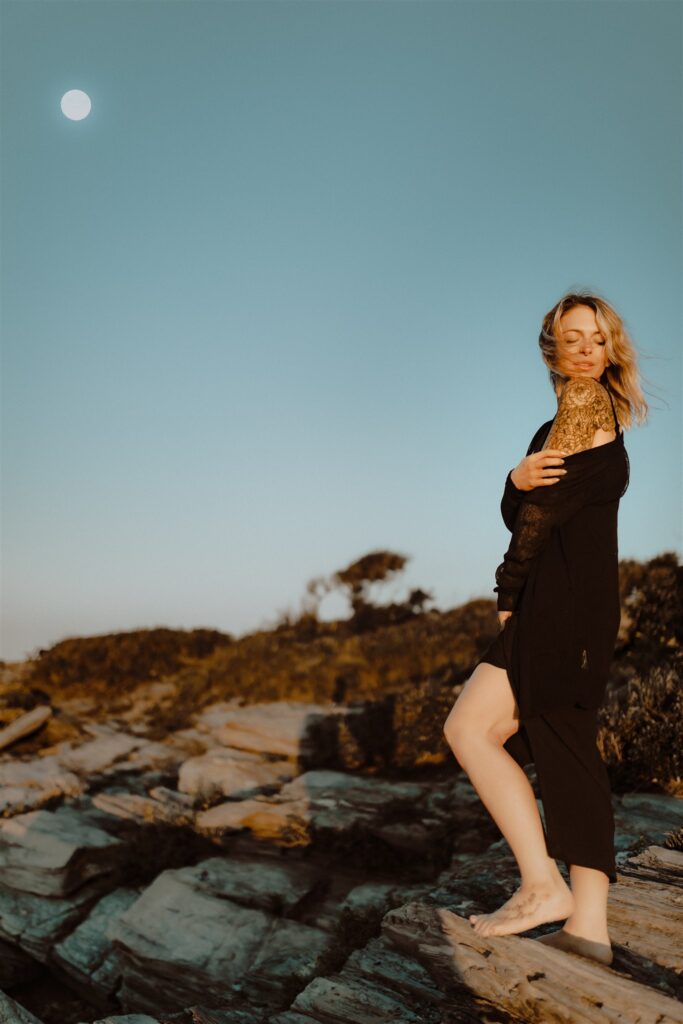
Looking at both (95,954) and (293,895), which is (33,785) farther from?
(293,895)

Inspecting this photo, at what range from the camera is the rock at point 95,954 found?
6.36 meters

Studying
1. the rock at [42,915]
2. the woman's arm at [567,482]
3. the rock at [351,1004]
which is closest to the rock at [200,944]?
the rock at [42,915]

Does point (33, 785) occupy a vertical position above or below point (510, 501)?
below

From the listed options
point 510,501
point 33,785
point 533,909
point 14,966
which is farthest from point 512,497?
point 33,785

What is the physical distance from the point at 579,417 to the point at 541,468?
0.25 meters

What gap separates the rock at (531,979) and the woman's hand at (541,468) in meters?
1.77

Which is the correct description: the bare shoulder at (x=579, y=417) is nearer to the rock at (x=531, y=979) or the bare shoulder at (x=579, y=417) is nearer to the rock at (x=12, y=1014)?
the rock at (x=531, y=979)

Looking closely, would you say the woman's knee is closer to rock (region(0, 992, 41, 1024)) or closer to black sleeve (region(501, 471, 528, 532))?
black sleeve (region(501, 471, 528, 532))

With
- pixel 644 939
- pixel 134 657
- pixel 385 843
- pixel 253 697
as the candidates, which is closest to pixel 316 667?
pixel 253 697

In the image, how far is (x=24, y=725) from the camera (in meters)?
13.7

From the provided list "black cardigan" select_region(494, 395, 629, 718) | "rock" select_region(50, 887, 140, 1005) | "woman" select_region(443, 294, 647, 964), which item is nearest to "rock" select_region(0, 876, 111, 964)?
"rock" select_region(50, 887, 140, 1005)

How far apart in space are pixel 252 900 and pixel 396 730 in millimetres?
3882

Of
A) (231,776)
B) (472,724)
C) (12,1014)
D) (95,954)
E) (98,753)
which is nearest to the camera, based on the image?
(472,724)

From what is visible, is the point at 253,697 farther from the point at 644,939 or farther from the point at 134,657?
the point at 644,939
